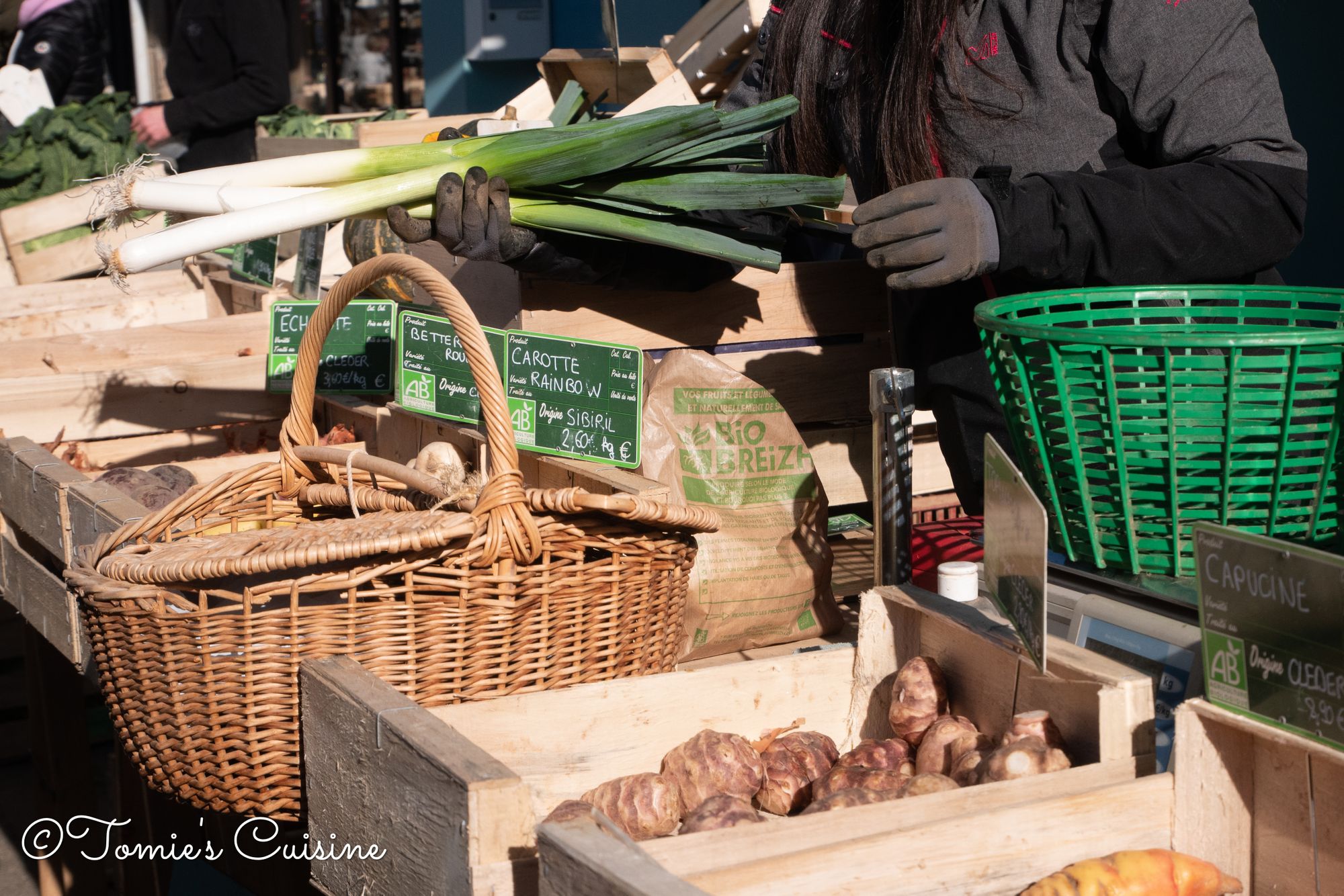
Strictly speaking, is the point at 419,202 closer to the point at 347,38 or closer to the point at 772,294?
the point at 772,294

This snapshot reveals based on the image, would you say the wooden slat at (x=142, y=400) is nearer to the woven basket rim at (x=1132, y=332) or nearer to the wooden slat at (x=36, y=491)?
the wooden slat at (x=36, y=491)

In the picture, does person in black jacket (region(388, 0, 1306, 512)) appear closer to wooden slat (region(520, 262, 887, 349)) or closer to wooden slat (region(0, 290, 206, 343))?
wooden slat (region(520, 262, 887, 349))

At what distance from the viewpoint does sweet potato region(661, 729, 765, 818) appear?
1.39m

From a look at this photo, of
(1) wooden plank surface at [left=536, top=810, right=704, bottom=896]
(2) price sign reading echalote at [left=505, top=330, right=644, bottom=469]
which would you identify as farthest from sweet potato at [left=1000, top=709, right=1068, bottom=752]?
(2) price sign reading echalote at [left=505, top=330, right=644, bottom=469]

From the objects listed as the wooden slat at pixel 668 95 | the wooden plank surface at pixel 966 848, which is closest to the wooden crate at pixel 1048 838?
the wooden plank surface at pixel 966 848

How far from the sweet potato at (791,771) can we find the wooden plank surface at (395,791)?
371mm

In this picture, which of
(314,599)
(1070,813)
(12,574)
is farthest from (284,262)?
(1070,813)

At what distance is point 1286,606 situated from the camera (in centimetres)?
100

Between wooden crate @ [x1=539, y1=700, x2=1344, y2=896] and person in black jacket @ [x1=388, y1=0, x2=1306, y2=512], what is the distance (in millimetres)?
701

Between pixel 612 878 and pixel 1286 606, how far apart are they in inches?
22.3

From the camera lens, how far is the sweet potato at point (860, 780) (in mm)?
1316

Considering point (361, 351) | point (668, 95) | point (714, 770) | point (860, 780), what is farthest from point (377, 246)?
point (860, 780)

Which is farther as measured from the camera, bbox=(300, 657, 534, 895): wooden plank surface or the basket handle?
the basket handle

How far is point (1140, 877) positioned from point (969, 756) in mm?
252
